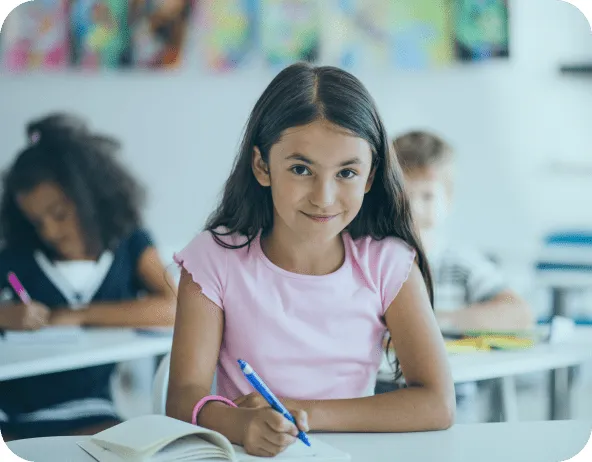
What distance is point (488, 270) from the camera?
7.52ft

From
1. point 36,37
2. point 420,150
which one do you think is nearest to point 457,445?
point 420,150

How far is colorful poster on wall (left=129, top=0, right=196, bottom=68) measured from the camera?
2.28 metres

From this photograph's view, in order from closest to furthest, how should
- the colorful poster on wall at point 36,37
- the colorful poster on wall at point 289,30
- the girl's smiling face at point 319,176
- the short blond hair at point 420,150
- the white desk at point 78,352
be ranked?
the girl's smiling face at point 319,176 < the white desk at point 78,352 < the colorful poster on wall at point 289,30 < the short blond hair at point 420,150 < the colorful poster on wall at point 36,37

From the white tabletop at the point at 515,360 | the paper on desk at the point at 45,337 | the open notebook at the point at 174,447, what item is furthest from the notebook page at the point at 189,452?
the paper on desk at the point at 45,337

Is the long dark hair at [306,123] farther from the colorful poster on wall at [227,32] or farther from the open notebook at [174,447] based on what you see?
the colorful poster on wall at [227,32]

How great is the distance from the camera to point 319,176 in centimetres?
107

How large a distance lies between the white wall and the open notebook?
1.88 metres

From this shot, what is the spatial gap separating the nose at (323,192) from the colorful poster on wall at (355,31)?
1062mm

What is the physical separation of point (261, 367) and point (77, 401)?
0.84 m

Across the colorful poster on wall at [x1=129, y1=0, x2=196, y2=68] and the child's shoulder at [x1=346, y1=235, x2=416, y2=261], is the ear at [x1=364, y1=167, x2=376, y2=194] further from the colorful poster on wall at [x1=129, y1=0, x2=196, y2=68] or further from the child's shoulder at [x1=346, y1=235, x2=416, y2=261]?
the colorful poster on wall at [x1=129, y1=0, x2=196, y2=68]

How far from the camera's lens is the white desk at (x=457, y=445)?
0.93 meters

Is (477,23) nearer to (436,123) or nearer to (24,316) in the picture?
(436,123)

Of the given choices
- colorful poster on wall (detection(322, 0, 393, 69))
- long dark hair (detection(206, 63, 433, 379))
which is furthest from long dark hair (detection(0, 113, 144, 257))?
long dark hair (detection(206, 63, 433, 379))

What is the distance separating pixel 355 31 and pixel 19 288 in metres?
1.09
